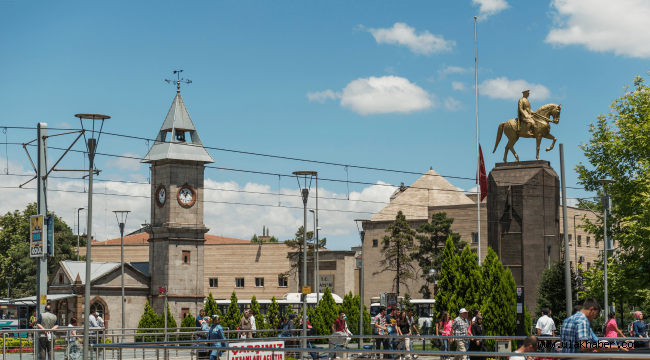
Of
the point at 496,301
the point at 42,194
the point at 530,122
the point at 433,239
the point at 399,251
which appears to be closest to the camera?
the point at 42,194

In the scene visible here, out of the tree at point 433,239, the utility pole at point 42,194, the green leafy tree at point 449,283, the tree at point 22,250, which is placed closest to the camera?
the utility pole at point 42,194

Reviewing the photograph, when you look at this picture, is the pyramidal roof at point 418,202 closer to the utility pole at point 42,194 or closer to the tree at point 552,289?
the tree at point 552,289

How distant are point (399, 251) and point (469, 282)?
1711 inches

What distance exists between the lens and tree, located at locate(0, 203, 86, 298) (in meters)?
85.8

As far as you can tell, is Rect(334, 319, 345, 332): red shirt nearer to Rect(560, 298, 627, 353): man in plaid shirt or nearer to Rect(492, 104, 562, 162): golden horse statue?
Rect(560, 298, 627, 353): man in plaid shirt

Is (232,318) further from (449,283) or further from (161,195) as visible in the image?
(449,283)

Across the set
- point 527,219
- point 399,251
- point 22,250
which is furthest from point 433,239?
point 22,250

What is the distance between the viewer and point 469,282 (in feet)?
114

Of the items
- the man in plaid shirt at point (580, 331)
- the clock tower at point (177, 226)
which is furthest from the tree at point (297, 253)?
the man in plaid shirt at point (580, 331)

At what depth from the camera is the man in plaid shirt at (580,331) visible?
10.6 metres

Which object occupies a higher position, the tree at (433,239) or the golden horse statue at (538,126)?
the golden horse statue at (538,126)

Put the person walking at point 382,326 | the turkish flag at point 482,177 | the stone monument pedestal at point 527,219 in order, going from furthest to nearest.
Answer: the turkish flag at point 482,177 < the stone monument pedestal at point 527,219 < the person walking at point 382,326

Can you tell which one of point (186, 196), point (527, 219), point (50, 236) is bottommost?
point (50, 236)

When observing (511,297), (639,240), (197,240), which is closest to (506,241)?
(511,297)
